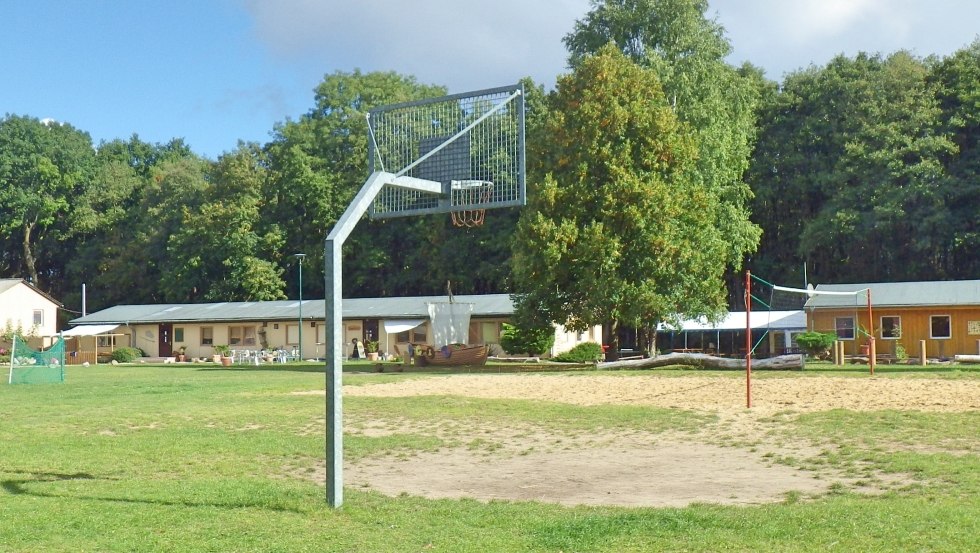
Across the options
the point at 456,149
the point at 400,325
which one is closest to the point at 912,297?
the point at 400,325

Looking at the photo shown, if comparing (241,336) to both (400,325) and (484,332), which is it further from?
(484,332)

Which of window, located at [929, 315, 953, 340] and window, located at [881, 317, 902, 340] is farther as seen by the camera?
window, located at [881, 317, 902, 340]

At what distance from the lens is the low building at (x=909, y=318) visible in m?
44.4

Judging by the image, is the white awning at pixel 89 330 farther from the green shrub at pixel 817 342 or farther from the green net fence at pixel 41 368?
the green shrub at pixel 817 342

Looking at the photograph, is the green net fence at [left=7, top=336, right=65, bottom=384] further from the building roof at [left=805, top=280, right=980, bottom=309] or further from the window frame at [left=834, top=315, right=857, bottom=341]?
the window frame at [left=834, top=315, right=857, bottom=341]

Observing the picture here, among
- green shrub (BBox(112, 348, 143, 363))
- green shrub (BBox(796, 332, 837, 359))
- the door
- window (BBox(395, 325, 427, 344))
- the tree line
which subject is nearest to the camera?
the tree line

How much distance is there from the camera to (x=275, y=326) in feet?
209

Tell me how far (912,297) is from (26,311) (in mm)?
56572

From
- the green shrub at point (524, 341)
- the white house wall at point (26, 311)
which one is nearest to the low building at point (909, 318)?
the green shrub at point (524, 341)

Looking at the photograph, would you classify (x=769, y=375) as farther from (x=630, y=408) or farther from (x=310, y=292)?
(x=310, y=292)

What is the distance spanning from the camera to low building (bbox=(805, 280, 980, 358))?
44.4m

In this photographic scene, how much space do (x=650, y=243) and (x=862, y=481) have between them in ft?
96.6

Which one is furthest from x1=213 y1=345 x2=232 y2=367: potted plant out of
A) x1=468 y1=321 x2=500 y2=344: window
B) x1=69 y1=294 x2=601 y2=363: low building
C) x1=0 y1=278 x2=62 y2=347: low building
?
x1=468 y1=321 x2=500 y2=344: window

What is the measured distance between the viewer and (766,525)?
934 cm
